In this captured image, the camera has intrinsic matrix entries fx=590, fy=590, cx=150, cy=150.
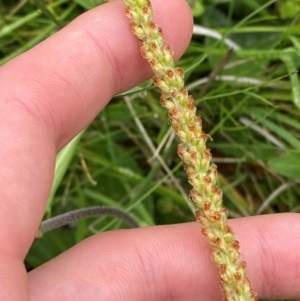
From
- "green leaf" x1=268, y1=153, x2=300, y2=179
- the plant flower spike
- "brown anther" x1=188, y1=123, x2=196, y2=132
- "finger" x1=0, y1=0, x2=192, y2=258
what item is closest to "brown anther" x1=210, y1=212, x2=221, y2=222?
the plant flower spike

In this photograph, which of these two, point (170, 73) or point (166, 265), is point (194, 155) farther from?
point (166, 265)

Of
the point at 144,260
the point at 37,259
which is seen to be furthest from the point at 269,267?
the point at 37,259

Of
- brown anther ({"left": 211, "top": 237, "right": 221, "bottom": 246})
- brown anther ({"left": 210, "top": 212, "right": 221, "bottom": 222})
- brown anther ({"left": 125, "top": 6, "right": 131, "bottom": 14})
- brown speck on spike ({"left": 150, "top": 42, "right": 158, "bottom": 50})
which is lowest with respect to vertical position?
brown anther ({"left": 211, "top": 237, "right": 221, "bottom": 246})

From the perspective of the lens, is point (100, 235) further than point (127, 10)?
Yes

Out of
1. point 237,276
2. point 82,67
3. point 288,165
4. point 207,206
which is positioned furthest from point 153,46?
point 288,165

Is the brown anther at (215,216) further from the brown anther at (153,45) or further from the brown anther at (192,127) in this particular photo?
the brown anther at (153,45)

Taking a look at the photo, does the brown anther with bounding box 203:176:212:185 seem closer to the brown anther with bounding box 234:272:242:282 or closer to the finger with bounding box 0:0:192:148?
the brown anther with bounding box 234:272:242:282
